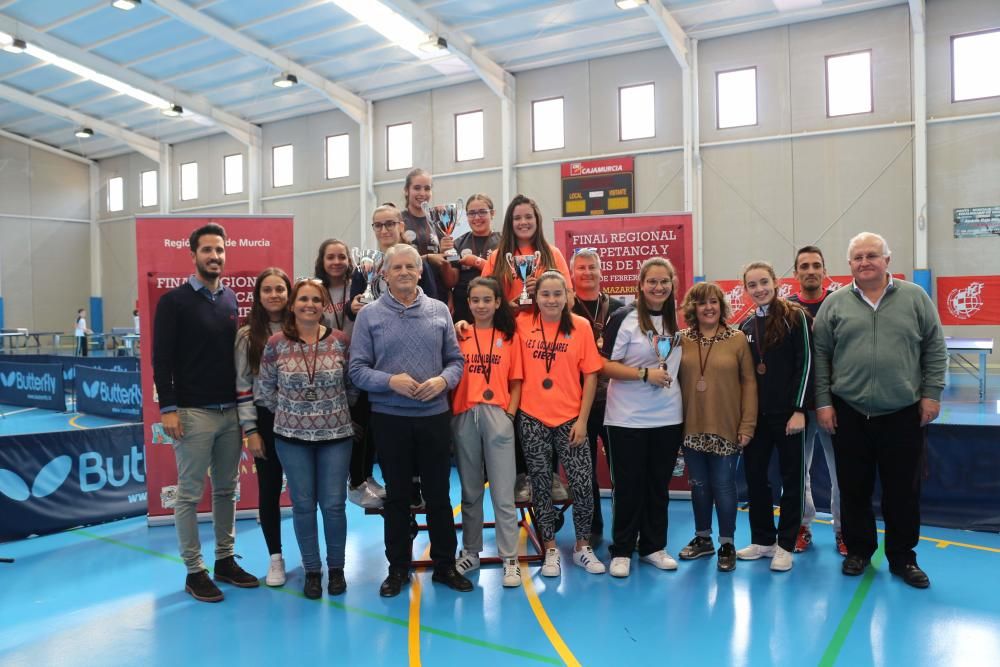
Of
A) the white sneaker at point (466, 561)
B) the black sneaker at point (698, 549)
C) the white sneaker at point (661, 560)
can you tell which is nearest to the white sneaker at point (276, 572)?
the white sneaker at point (466, 561)

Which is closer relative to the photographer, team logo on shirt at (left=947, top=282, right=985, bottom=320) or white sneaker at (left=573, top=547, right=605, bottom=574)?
white sneaker at (left=573, top=547, right=605, bottom=574)

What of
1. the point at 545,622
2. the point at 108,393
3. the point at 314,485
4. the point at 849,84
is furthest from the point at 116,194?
the point at 545,622

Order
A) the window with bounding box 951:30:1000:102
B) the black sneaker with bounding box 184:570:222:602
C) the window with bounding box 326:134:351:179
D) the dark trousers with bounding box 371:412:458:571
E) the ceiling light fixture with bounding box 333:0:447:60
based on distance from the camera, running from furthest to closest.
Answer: the window with bounding box 326:134:351:179, the ceiling light fixture with bounding box 333:0:447:60, the window with bounding box 951:30:1000:102, the black sneaker with bounding box 184:570:222:602, the dark trousers with bounding box 371:412:458:571

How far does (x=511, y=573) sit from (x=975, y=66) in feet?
46.5

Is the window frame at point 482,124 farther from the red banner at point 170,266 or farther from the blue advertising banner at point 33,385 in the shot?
the red banner at point 170,266

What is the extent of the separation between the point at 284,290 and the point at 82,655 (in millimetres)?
2078

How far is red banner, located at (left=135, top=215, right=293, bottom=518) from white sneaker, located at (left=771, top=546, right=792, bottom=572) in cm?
391

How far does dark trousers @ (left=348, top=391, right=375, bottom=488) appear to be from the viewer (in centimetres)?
426

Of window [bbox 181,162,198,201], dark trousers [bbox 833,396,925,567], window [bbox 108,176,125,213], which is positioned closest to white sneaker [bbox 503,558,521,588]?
dark trousers [bbox 833,396,925,567]

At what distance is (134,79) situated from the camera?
58.5ft

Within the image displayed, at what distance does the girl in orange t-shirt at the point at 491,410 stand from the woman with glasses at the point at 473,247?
522mm

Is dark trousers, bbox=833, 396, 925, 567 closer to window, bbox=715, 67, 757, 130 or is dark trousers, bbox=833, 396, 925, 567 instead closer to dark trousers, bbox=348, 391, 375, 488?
dark trousers, bbox=348, 391, 375, 488

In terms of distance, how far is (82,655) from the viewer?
3248 millimetres

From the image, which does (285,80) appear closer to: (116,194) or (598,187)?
(598,187)
